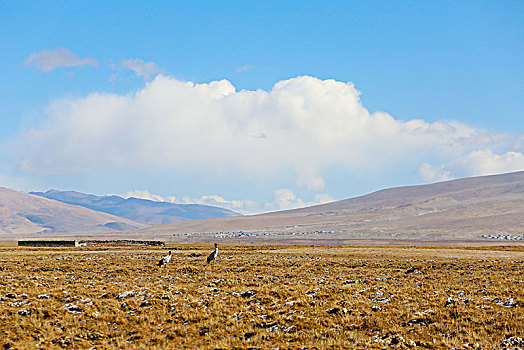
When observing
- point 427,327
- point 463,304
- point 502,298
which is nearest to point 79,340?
point 427,327

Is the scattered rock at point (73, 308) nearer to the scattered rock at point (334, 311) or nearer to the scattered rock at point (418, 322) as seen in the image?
the scattered rock at point (334, 311)

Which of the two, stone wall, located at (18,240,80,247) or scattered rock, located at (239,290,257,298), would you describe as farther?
stone wall, located at (18,240,80,247)

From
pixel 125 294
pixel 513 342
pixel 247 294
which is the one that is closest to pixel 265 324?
pixel 247 294

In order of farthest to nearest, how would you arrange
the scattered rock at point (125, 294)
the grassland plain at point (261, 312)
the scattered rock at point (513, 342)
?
the scattered rock at point (125, 294) < the grassland plain at point (261, 312) < the scattered rock at point (513, 342)

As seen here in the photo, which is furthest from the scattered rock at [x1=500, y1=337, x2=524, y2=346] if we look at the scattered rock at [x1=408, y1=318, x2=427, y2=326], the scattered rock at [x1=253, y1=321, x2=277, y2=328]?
the scattered rock at [x1=253, y1=321, x2=277, y2=328]

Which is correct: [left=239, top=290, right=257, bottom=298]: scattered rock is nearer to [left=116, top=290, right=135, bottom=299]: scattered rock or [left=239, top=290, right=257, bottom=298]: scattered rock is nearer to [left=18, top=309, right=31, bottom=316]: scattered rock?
[left=116, top=290, right=135, bottom=299]: scattered rock

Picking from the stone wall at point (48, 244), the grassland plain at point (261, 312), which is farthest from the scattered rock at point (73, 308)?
the stone wall at point (48, 244)

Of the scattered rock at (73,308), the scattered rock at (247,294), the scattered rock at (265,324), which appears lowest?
the scattered rock at (265,324)

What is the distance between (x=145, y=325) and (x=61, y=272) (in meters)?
16.5

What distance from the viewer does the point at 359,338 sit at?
15211mm

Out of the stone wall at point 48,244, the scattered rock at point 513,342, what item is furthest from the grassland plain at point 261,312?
the stone wall at point 48,244

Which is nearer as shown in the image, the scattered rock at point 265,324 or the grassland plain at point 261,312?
the grassland plain at point 261,312

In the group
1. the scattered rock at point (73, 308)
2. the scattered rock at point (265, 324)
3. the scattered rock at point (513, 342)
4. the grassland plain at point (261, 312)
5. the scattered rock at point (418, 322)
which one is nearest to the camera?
the scattered rock at point (513, 342)

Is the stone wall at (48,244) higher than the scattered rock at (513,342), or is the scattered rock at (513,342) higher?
the stone wall at (48,244)
